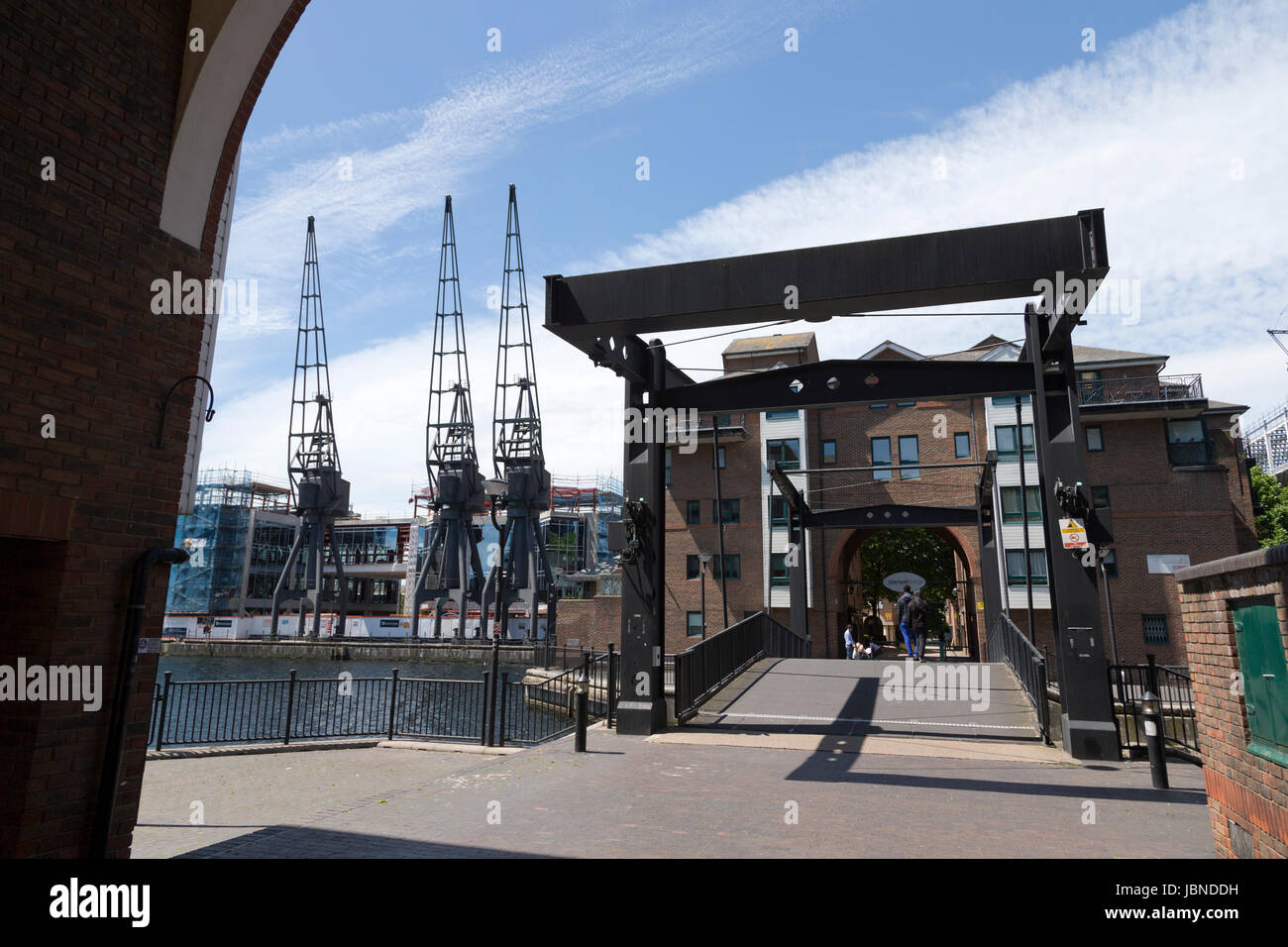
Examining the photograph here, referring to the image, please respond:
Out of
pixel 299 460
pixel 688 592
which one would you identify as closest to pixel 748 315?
pixel 688 592

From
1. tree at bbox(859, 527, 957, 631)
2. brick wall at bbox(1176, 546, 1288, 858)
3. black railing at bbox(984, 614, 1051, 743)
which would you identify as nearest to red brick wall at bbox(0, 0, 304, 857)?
brick wall at bbox(1176, 546, 1288, 858)

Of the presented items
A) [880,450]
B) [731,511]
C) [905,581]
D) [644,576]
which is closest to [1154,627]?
[880,450]

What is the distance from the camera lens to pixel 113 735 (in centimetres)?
490

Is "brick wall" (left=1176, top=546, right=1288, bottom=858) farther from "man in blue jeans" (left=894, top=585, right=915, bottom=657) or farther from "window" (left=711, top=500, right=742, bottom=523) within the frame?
"window" (left=711, top=500, right=742, bottom=523)

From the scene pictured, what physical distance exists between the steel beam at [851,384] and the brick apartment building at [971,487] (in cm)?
2072

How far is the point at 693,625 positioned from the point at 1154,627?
20586 millimetres

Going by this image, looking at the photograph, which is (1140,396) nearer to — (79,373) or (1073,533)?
(1073,533)

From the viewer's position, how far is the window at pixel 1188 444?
34.6m

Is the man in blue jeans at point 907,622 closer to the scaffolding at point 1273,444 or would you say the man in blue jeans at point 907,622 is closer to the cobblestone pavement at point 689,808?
the cobblestone pavement at point 689,808

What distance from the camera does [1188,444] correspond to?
34750mm

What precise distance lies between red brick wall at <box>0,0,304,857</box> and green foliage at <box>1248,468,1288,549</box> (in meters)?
59.0

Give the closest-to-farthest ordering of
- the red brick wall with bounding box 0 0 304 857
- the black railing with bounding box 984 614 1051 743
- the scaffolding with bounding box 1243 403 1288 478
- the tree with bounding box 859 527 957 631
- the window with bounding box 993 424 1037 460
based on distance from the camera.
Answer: the red brick wall with bounding box 0 0 304 857 < the black railing with bounding box 984 614 1051 743 < the window with bounding box 993 424 1037 460 < the tree with bounding box 859 527 957 631 < the scaffolding with bounding box 1243 403 1288 478

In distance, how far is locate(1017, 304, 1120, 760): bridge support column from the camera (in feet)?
32.4
